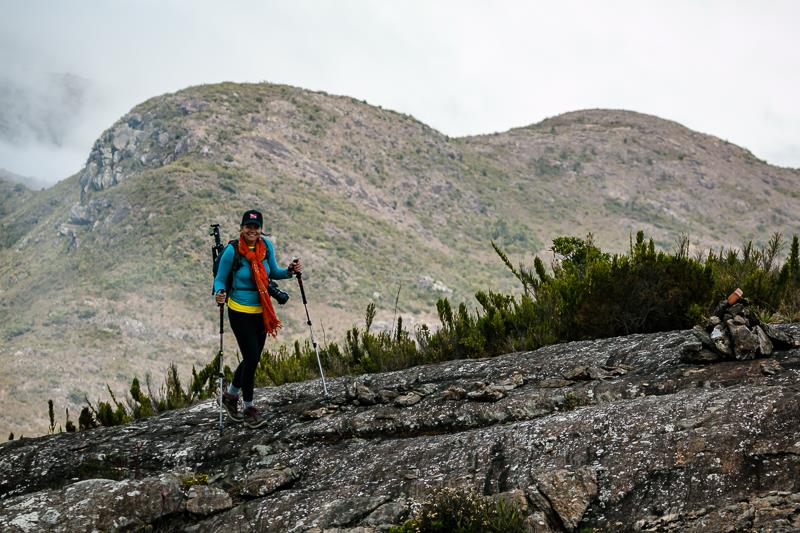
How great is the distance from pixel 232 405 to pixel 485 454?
10.8 ft

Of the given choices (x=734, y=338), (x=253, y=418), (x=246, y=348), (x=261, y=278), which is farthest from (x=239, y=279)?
(x=734, y=338)

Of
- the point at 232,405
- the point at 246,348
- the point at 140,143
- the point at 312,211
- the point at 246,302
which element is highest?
the point at 140,143

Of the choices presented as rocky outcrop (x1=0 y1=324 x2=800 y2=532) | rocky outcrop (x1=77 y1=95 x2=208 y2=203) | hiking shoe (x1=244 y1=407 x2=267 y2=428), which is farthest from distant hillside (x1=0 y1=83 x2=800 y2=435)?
rocky outcrop (x1=0 y1=324 x2=800 y2=532)

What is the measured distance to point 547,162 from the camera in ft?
463

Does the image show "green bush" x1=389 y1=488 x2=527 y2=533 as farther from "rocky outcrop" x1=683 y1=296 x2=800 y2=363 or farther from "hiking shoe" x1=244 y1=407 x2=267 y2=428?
"hiking shoe" x1=244 y1=407 x2=267 y2=428

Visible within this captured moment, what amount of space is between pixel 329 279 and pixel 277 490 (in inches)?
3373

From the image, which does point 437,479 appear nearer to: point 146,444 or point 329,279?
point 146,444

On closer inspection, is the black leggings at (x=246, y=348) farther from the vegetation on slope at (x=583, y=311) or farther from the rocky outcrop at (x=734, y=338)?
the rocky outcrop at (x=734, y=338)

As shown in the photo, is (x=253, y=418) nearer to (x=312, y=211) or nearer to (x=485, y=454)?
(x=485, y=454)

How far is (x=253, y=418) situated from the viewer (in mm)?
7234

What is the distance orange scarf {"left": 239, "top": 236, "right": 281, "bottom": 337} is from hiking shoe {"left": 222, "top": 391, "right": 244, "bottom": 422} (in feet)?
2.59

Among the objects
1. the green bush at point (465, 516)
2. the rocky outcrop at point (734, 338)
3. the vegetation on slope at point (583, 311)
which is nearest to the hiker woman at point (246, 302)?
the vegetation on slope at point (583, 311)

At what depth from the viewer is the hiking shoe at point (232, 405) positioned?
7426mm

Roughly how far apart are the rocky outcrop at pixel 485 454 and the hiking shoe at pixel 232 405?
20cm
